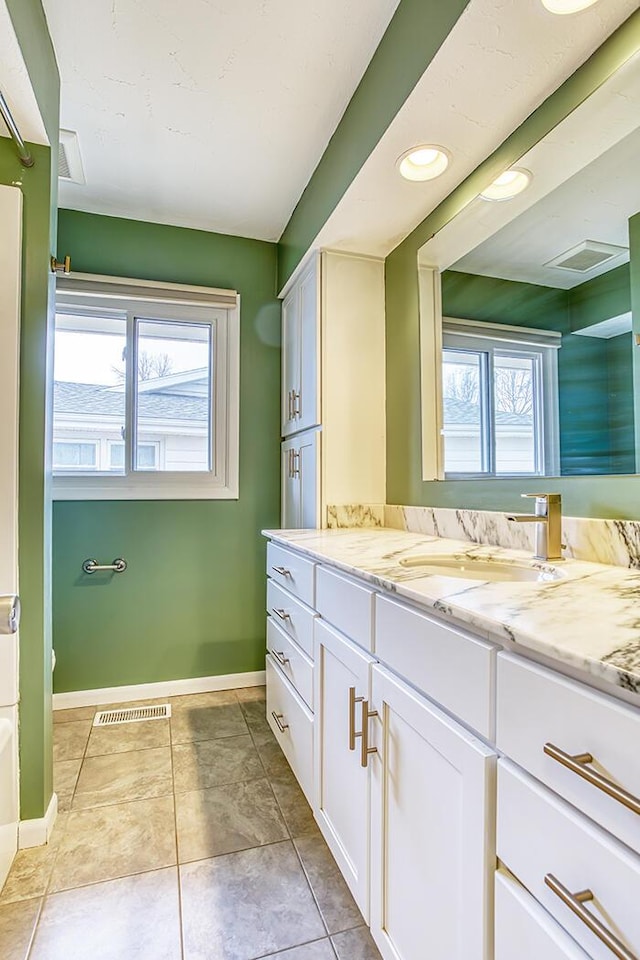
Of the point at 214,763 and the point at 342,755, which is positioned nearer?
the point at 342,755

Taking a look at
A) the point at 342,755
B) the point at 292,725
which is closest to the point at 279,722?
the point at 292,725

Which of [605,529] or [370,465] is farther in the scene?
[370,465]

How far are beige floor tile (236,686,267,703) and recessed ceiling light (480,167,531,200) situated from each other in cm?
238

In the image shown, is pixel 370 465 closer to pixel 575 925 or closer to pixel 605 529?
pixel 605 529

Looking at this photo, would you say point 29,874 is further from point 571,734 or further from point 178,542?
point 571,734

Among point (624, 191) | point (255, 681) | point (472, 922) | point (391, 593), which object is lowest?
point (255, 681)

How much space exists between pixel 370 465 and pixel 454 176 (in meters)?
1.14

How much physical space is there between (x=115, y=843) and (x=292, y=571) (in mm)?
952

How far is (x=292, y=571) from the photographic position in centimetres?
167

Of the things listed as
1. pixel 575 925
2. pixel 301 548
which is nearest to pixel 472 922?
pixel 575 925

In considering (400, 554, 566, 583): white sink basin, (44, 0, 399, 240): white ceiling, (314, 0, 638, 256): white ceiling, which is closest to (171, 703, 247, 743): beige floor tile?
(400, 554, 566, 583): white sink basin

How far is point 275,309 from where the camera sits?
2764 millimetres

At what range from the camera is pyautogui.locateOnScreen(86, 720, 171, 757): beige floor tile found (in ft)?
6.56

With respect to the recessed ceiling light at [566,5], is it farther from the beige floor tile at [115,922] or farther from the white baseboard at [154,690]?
the white baseboard at [154,690]
